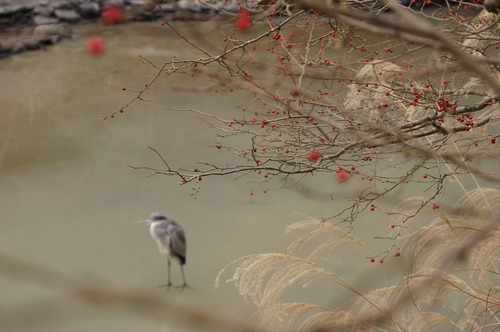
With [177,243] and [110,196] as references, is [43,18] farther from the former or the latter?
[177,243]

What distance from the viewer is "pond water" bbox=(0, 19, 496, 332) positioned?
2973 millimetres

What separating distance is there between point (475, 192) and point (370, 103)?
1.46 ft

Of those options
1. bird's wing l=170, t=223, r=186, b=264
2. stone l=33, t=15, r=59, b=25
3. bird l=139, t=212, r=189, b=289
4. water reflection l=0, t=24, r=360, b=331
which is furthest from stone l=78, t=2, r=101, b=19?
bird's wing l=170, t=223, r=186, b=264

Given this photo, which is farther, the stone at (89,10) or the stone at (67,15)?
the stone at (89,10)

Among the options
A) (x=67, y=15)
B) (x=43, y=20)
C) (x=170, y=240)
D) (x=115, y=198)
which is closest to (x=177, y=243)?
(x=170, y=240)

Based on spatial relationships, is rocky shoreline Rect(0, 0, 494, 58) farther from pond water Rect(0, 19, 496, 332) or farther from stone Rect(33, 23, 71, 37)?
pond water Rect(0, 19, 496, 332)

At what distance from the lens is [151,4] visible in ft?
3.00

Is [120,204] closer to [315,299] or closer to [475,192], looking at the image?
[315,299]

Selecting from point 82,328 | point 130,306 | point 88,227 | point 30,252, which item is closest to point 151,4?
point 130,306

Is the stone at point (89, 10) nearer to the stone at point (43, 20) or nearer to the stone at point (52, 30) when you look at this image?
the stone at point (43, 20)

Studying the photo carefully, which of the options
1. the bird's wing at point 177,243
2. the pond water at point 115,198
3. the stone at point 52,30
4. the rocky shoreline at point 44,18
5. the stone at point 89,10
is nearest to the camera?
the bird's wing at point 177,243

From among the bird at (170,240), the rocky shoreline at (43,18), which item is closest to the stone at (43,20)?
the rocky shoreline at (43,18)

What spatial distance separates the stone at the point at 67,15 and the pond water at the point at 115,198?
1.64 m

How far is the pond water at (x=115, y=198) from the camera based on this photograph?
117 inches
